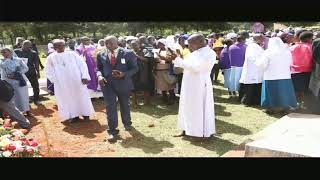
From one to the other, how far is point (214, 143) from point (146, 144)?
1109mm

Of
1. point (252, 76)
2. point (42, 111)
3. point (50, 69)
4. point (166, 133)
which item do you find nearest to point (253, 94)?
point (252, 76)

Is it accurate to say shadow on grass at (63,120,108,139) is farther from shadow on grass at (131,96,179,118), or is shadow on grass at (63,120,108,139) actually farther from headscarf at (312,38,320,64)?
headscarf at (312,38,320,64)

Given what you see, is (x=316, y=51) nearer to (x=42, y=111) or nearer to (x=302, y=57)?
(x=302, y=57)

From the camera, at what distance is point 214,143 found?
5.97m

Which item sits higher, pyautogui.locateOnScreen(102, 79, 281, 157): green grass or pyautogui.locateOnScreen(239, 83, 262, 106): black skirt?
pyautogui.locateOnScreen(239, 83, 262, 106): black skirt

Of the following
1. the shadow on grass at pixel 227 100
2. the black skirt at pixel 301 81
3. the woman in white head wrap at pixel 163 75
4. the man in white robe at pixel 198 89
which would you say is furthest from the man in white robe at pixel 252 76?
the man in white robe at pixel 198 89

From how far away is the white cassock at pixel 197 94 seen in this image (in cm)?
575

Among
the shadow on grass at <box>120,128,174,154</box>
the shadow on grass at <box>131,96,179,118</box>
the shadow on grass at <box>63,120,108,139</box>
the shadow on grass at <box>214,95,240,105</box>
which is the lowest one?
the shadow on grass at <box>63,120,108,139</box>

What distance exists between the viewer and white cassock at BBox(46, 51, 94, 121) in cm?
739

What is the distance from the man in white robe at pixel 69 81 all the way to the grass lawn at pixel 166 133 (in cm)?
35

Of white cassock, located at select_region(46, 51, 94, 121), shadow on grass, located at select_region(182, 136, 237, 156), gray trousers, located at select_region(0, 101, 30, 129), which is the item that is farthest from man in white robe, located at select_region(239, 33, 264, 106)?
gray trousers, located at select_region(0, 101, 30, 129)

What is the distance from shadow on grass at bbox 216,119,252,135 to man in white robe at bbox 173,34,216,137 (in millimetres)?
606
